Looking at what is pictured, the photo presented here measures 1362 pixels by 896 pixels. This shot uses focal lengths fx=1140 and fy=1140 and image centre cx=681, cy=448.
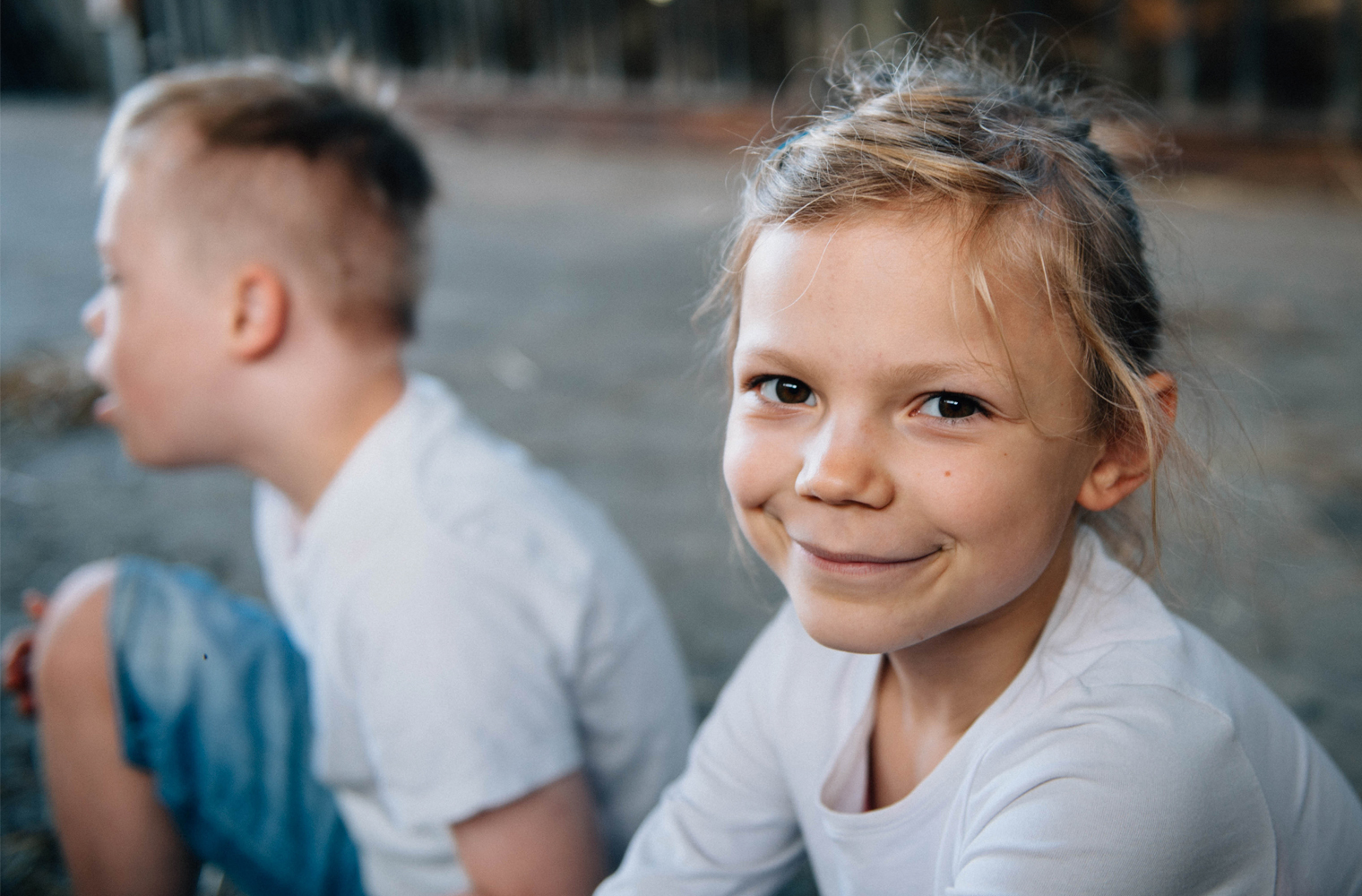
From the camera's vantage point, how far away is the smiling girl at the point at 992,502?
0.83 metres

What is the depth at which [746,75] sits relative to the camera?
20.5 feet

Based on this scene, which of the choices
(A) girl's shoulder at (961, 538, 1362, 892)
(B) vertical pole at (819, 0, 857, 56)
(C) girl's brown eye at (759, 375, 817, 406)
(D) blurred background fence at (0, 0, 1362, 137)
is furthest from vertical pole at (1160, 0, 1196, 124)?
(C) girl's brown eye at (759, 375, 817, 406)

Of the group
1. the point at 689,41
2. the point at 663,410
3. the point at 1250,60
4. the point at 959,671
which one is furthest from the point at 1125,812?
the point at 689,41

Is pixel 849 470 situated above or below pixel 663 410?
above

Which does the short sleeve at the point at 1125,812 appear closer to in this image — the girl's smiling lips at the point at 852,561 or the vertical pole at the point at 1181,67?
the girl's smiling lips at the point at 852,561

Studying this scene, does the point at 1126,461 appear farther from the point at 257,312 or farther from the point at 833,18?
the point at 833,18

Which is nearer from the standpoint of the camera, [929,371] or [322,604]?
[929,371]

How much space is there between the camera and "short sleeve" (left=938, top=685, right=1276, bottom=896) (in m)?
0.80

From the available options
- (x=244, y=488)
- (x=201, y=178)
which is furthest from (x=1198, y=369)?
(x=244, y=488)

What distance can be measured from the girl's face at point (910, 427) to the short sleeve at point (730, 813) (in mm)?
231

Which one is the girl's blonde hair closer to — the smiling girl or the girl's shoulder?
the smiling girl

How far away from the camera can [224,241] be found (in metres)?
1.54

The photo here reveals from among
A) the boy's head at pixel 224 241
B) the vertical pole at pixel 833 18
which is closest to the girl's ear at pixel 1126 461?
the boy's head at pixel 224 241

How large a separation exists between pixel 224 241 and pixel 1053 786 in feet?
4.10
